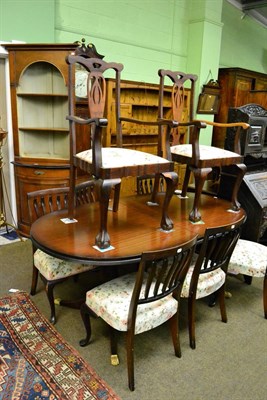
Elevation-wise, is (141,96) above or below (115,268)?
above

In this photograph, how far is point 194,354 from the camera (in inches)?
79.4

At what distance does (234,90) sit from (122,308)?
4.92 m

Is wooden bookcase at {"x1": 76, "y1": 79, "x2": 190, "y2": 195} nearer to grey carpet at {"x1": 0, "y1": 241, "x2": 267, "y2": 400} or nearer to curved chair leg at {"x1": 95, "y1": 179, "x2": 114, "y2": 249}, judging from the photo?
grey carpet at {"x1": 0, "y1": 241, "x2": 267, "y2": 400}

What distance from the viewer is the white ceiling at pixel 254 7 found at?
589 cm

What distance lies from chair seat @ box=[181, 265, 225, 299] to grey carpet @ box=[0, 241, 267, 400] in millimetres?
338

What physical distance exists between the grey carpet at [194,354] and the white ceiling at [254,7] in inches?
216

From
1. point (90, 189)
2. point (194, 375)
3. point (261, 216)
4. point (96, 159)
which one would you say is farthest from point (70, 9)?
point (194, 375)

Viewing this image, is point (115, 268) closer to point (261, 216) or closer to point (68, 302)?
point (68, 302)

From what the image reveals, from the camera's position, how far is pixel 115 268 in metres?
2.61

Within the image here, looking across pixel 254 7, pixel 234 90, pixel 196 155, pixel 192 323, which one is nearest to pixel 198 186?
pixel 196 155

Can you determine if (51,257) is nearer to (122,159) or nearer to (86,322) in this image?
(86,322)

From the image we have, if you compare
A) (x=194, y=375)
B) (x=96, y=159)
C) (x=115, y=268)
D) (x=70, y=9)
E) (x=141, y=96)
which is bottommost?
(x=194, y=375)

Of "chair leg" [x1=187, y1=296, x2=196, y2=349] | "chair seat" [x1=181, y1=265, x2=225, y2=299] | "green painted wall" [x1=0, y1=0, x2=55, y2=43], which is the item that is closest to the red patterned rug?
"chair leg" [x1=187, y1=296, x2=196, y2=349]

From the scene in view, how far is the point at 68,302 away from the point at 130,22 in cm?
381
